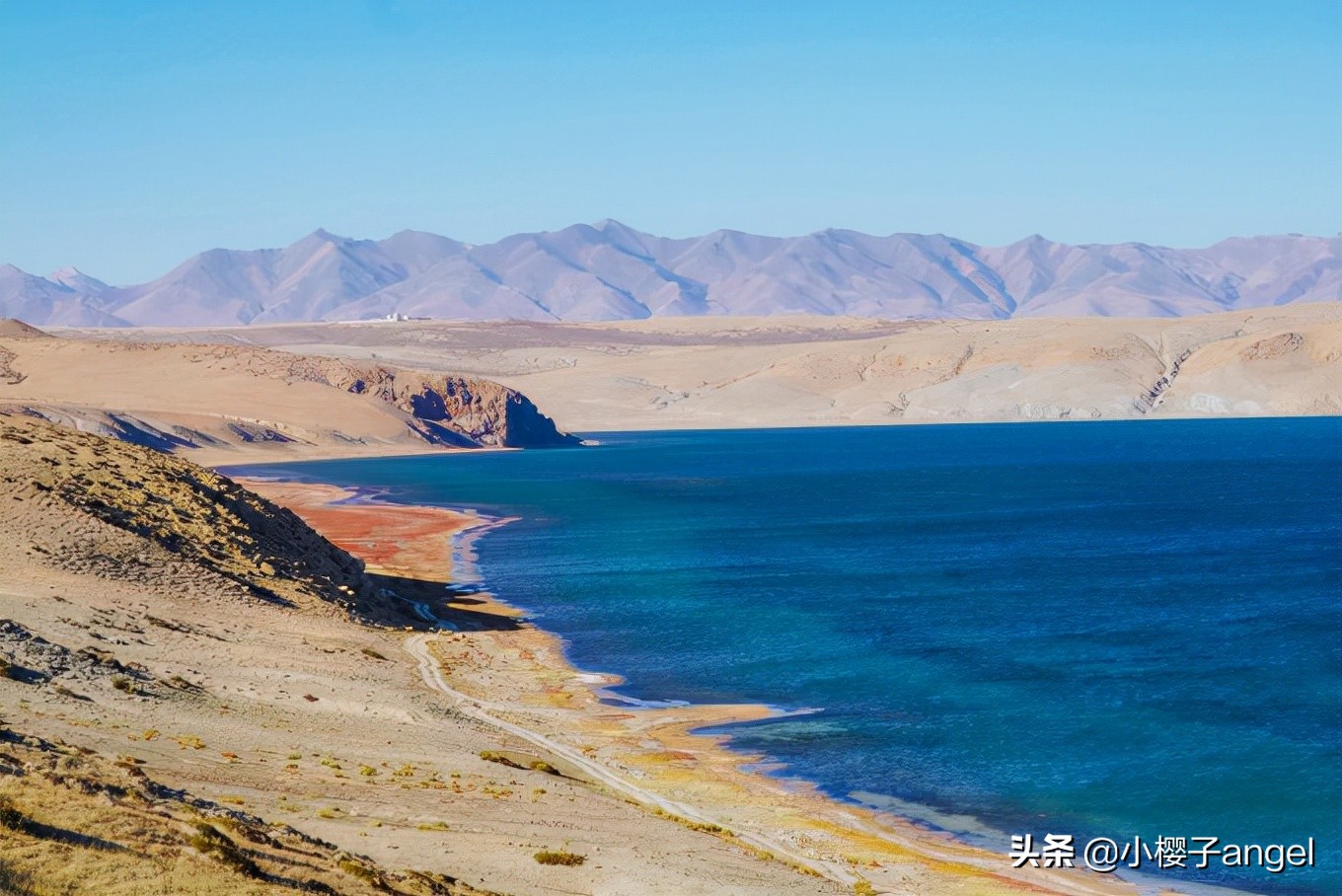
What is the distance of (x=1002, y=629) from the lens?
51.0m

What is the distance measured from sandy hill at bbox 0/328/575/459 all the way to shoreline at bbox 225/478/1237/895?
110 metres

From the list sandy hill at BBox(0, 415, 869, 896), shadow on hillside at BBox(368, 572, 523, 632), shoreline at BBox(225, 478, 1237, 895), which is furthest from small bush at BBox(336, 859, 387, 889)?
shadow on hillside at BBox(368, 572, 523, 632)

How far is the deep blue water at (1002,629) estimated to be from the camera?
31.8m

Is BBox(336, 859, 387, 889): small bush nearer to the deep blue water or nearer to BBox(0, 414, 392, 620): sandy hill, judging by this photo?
the deep blue water

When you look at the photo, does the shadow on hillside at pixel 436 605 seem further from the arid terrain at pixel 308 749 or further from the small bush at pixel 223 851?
the small bush at pixel 223 851

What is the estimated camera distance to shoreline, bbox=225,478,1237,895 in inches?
1014

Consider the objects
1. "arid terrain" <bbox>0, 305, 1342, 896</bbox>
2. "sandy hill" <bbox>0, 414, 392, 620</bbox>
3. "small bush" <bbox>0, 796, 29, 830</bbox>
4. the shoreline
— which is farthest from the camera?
"sandy hill" <bbox>0, 414, 392, 620</bbox>

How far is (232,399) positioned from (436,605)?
429 feet

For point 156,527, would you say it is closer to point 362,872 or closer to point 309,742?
point 309,742

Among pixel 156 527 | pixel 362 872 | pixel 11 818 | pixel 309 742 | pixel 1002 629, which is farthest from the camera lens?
pixel 1002 629

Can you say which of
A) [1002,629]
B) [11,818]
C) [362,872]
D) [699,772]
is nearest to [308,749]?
[699,772]

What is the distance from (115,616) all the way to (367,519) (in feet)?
177

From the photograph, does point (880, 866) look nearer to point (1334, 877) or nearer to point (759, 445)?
point (1334, 877)

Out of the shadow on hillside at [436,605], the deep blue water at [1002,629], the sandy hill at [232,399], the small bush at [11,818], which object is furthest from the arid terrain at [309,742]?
the sandy hill at [232,399]
